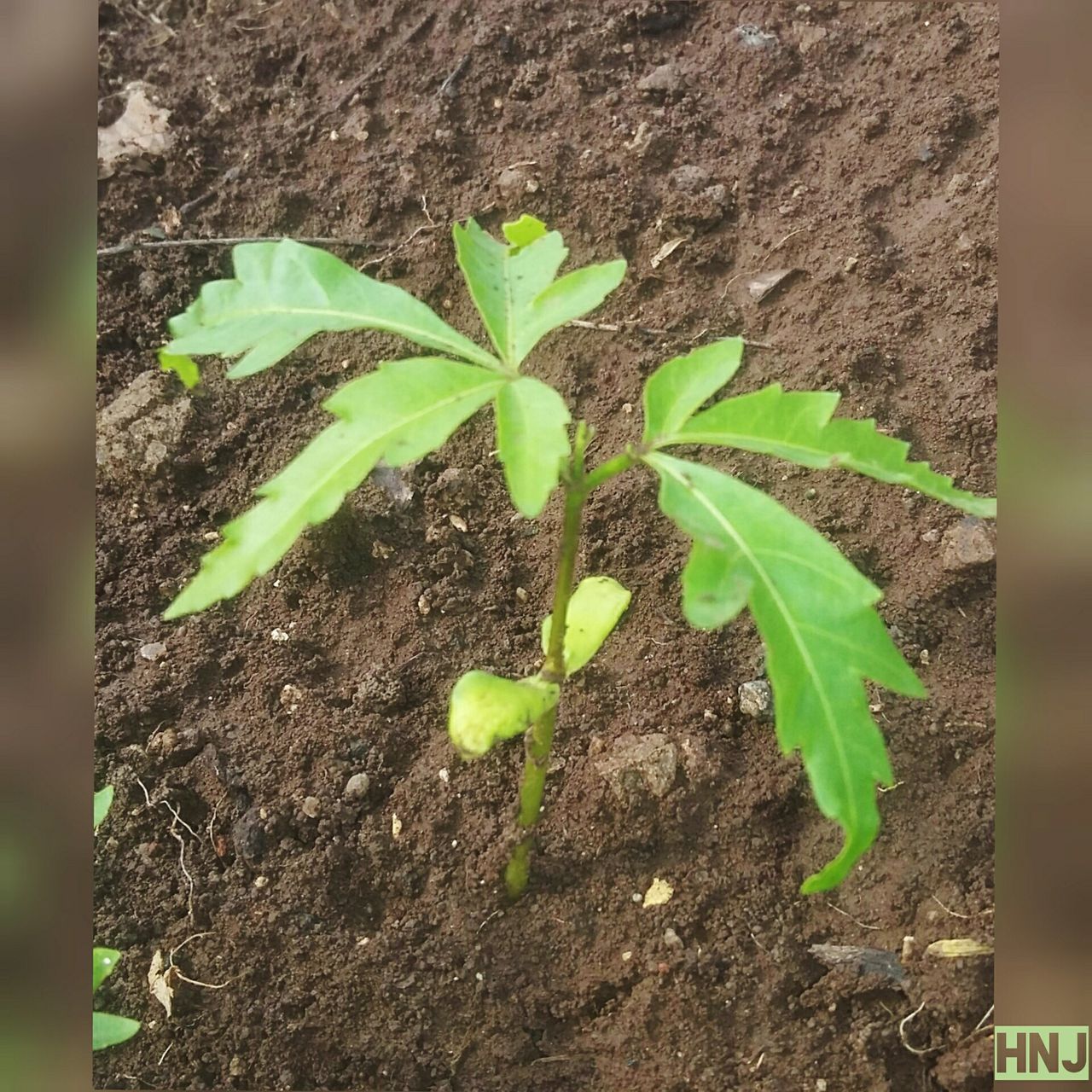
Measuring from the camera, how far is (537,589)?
1.22m

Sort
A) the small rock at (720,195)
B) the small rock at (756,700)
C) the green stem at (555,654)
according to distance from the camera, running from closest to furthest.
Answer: the green stem at (555,654) < the small rock at (756,700) < the small rock at (720,195)

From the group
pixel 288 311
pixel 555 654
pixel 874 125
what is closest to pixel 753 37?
pixel 874 125

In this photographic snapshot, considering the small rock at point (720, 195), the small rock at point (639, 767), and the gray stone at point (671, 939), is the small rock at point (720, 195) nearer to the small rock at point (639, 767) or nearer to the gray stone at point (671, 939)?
the small rock at point (639, 767)

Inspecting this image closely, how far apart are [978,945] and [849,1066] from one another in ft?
0.62

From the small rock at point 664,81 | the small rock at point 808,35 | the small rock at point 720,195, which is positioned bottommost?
the small rock at point 720,195

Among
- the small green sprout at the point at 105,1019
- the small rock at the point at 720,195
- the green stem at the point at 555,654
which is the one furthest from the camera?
the small rock at the point at 720,195

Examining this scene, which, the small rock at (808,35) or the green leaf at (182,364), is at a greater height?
the small rock at (808,35)

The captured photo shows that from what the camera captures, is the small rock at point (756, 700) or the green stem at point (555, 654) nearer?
the green stem at point (555, 654)

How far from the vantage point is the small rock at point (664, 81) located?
1437 millimetres

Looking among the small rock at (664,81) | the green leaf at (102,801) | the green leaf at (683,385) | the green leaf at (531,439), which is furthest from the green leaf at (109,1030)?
the small rock at (664,81)

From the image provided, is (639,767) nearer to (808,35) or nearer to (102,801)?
(102,801)

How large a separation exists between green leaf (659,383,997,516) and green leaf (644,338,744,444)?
1 centimetres
